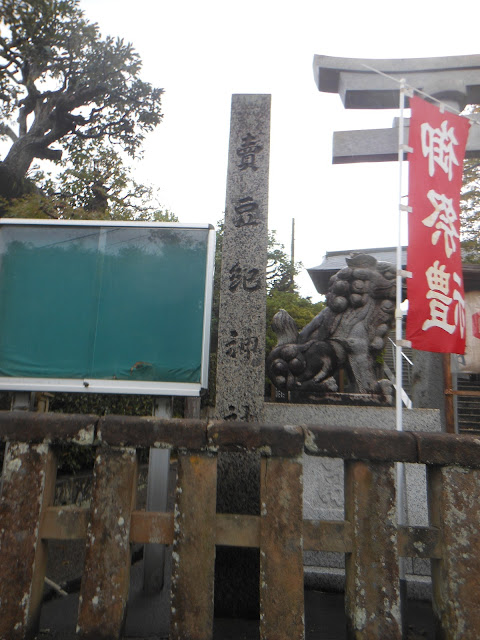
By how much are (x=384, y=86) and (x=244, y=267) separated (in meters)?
3.93

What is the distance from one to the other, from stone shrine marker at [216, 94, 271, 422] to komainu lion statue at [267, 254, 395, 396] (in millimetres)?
1613

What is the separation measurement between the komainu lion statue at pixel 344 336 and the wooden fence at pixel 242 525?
2.73 meters

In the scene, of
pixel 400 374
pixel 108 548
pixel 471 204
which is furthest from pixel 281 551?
pixel 471 204

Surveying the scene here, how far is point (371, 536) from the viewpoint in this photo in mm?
1987

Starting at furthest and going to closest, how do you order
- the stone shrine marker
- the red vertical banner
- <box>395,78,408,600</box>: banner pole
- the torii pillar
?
1. the torii pillar
2. the red vertical banner
3. the stone shrine marker
4. <box>395,78,408,600</box>: banner pole

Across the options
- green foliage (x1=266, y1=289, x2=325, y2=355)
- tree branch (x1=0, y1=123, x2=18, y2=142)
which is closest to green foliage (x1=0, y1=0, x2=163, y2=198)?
tree branch (x1=0, y1=123, x2=18, y2=142)

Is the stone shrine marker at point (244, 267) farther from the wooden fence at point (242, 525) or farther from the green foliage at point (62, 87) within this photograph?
the green foliage at point (62, 87)

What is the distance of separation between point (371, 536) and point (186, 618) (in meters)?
0.90

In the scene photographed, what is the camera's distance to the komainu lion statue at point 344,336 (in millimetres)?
4906

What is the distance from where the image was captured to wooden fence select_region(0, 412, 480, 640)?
1943 millimetres

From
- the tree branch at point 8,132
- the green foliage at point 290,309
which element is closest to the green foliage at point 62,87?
the tree branch at point 8,132

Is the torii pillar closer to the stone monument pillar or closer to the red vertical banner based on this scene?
the red vertical banner

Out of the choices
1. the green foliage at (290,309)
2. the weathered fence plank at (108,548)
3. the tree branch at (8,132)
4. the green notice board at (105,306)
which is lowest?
the weathered fence plank at (108,548)

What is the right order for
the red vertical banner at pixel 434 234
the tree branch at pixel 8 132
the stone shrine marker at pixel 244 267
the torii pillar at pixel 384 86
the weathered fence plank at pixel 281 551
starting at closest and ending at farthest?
the weathered fence plank at pixel 281 551 → the stone shrine marker at pixel 244 267 → the red vertical banner at pixel 434 234 → the torii pillar at pixel 384 86 → the tree branch at pixel 8 132
